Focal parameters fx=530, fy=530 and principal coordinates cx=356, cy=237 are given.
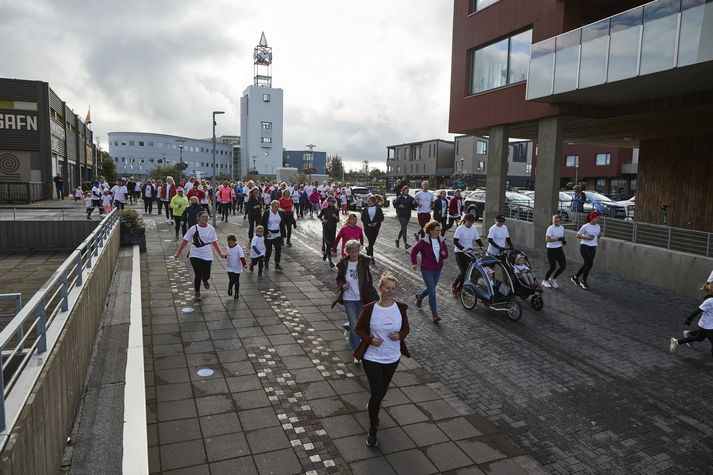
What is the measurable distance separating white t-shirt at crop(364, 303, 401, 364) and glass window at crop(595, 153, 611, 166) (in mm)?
61561

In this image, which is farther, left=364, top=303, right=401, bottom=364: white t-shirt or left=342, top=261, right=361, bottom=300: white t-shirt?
left=342, top=261, right=361, bottom=300: white t-shirt

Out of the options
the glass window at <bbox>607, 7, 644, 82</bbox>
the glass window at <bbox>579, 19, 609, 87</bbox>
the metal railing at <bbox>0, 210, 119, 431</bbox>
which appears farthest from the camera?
the glass window at <bbox>579, 19, 609, 87</bbox>

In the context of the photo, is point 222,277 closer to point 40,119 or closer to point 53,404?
point 53,404

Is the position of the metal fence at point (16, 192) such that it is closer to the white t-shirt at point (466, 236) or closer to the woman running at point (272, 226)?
the woman running at point (272, 226)

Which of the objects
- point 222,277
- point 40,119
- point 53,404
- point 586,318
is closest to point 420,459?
point 53,404

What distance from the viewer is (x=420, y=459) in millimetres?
4977

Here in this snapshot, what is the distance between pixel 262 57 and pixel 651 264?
115 meters

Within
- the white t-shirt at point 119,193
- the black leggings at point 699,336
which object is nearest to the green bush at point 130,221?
the white t-shirt at point 119,193

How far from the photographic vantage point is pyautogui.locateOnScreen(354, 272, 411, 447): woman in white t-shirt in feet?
16.6

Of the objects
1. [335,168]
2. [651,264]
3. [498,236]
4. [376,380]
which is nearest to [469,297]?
[498,236]

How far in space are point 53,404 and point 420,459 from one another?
3.19 metres

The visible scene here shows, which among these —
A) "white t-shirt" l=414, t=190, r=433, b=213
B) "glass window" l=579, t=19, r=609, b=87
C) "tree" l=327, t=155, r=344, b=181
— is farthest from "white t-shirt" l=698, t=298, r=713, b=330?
"tree" l=327, t=155, r=344, b=181

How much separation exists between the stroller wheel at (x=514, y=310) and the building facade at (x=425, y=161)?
71.1 m

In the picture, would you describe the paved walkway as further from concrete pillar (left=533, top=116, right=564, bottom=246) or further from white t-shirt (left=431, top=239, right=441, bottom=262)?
concrete pillar (left=533, top=116, right=564, bottom=246)
